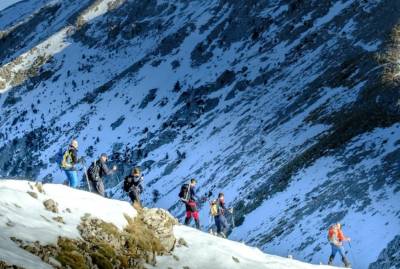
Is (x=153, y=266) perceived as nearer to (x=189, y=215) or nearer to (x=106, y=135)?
(x=189, y=215)

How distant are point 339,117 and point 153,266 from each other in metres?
36.8

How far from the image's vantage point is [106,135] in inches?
3199

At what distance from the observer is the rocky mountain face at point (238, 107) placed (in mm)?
36188

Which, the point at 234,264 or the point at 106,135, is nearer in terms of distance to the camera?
the point at 234,264

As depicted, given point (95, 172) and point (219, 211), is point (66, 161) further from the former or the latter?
point (219, 211)

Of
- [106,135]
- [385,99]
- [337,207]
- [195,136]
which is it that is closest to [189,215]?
[337,207]

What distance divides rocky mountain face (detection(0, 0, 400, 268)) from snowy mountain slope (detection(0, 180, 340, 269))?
18.9 ft

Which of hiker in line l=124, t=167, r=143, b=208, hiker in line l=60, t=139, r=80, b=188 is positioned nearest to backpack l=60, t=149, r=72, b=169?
hiker in line l=60, t=139, r=80, b=188

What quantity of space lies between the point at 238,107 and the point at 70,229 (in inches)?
2144

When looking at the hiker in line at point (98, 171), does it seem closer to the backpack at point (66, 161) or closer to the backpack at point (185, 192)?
the backpack at point (66, 161)

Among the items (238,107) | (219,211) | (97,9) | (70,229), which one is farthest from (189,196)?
(97,9)

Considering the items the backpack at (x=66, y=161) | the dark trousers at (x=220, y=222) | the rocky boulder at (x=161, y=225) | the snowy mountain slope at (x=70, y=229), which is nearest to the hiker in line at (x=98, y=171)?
the backpack at (x=66, y=161)

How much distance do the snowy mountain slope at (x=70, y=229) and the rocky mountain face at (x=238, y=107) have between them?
18.9 feet

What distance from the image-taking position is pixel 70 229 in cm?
1321
